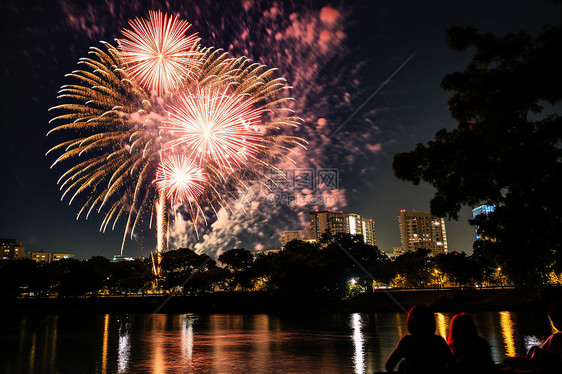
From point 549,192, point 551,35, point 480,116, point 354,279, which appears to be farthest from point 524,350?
point 354,279

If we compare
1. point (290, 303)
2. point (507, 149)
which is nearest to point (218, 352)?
point (507, 149)

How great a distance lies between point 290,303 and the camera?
67.3 metres

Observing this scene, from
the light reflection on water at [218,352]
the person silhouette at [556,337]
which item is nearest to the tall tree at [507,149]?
the person silhouette at [556,337]

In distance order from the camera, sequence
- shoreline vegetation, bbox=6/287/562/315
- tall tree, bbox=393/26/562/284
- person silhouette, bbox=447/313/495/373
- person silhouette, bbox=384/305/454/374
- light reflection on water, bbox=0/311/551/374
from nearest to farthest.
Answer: person silhouette, bbox=447/313/495/373 < person silhouette, bbox=384/305/454/374 < tall tree, bbox=393/26/562/284 < light reflection on water, bbox=0/311/551/374 < shoreline vegetation, bbox=6/287/562/315

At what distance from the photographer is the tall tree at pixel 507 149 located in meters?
11.2

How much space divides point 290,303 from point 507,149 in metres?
59.9

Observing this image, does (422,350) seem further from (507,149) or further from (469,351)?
(507,149)

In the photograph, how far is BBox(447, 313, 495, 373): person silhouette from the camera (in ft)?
17.2

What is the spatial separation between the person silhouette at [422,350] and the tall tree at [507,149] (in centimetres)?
759

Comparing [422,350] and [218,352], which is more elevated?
[422,350]

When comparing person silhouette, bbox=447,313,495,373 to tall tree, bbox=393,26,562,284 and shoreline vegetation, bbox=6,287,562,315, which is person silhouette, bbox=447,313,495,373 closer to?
tall tree, bbox=393,26,562,284

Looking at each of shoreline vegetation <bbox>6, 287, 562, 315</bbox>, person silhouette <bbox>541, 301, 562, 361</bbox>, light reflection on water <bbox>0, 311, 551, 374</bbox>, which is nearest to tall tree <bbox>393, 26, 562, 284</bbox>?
person silhouette <bbox>541, 301, 562, 361</bbox>

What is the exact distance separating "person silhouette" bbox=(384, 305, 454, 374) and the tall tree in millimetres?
7586

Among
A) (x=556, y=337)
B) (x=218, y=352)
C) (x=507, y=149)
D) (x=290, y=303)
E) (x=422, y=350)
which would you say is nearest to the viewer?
(x=422, y=350)
